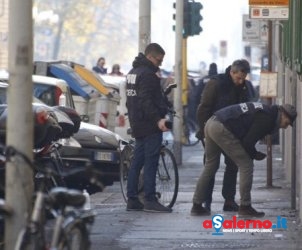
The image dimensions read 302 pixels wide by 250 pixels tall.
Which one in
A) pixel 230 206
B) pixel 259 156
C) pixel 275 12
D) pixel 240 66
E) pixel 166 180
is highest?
pixel 275 12

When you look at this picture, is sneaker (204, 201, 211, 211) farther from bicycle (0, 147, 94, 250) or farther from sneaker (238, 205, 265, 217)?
bicycle (0, 147, 94, 250)

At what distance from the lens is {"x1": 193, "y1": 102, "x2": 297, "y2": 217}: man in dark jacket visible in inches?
538

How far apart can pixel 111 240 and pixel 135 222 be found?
5.05 ft

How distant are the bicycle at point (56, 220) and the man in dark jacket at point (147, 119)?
5.89 meters

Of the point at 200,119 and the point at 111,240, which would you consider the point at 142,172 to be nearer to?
the point at 200,119

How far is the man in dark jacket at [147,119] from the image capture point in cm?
1479

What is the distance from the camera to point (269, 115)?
13.6 metres

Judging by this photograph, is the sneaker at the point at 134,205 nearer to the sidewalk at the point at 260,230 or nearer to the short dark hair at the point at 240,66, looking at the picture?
the sidewalk at the point at 260,230

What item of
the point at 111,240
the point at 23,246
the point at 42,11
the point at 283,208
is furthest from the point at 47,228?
the point at 42,11

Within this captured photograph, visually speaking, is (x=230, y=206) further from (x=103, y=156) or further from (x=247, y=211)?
(x=103, y=156)

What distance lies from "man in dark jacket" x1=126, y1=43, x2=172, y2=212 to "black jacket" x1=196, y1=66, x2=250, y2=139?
1.43 ft

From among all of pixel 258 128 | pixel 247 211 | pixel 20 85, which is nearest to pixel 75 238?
pixel 20 85

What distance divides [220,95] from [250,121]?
1193 millimetres

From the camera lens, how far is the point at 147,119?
583 inches
